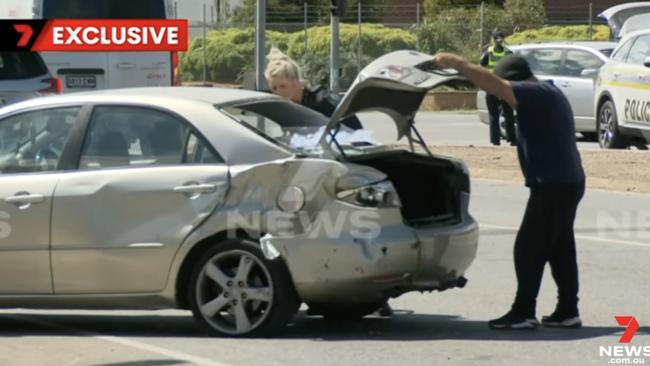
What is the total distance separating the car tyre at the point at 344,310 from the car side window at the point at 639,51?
11.9m

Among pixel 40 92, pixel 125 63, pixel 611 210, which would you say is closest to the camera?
pixel 611 210

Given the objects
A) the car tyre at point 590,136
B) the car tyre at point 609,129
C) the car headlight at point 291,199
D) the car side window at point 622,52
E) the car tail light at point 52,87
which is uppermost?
the car headlight at point 291,199

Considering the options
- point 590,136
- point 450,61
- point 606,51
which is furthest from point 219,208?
point 590,136

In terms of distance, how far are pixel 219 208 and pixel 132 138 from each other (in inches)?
31.2

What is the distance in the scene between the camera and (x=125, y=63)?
24.5 meters

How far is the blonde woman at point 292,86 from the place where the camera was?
34.2 ft

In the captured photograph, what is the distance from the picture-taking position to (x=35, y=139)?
9.58m

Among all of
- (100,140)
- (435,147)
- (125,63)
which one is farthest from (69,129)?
(125,63)

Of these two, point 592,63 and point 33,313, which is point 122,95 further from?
point 592,63

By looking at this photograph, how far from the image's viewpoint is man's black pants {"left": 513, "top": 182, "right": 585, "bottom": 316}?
359 inches

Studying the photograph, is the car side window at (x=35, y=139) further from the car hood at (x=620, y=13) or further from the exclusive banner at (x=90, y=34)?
the car hood at (x=620, y=13)

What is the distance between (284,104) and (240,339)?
1.78m
